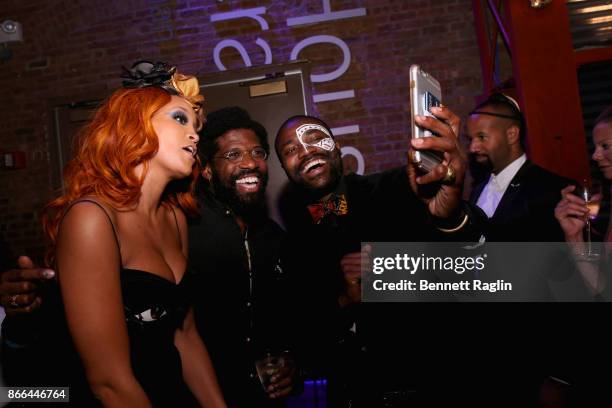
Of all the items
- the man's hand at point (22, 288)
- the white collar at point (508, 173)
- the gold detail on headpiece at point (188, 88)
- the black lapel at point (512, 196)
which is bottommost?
the man's hand at point (22, 288)

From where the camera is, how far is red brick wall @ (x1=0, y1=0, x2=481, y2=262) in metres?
4.96

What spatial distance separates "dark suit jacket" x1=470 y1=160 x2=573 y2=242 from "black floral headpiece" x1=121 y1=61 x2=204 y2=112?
6.30ft

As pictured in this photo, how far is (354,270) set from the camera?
2.28 meters

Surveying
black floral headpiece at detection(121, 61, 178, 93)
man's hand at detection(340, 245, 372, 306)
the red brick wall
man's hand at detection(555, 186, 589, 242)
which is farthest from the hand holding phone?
the red brick wall

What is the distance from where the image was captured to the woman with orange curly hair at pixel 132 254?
4.88ft

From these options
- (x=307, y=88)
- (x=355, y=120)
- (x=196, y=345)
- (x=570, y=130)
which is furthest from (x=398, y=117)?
(x=196, y=345)

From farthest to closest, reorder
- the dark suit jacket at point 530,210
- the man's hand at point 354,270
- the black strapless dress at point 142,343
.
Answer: the dark suit jacket at point 530,210, the man's hand at point 354,270, the black strapless dress at point 142,343

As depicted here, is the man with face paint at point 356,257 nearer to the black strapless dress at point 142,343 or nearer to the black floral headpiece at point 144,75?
the black strapless dress at point 142,343

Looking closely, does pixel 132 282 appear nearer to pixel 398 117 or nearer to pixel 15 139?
pixel 398 117

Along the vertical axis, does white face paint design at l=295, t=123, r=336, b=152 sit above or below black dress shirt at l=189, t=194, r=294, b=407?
above

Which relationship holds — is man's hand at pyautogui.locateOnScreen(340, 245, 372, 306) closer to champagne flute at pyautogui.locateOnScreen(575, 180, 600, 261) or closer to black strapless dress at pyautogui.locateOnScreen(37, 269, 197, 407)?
black strapless dress at pyautogui.locateOnScreen(37, 269, 197, 407)

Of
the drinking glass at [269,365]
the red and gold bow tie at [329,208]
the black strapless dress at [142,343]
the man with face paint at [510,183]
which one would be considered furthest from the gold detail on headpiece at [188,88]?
the man with face paint at [510,183]

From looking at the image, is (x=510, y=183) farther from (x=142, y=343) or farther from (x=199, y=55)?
(x=199, y=55)

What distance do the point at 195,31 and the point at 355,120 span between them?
2049 mm
